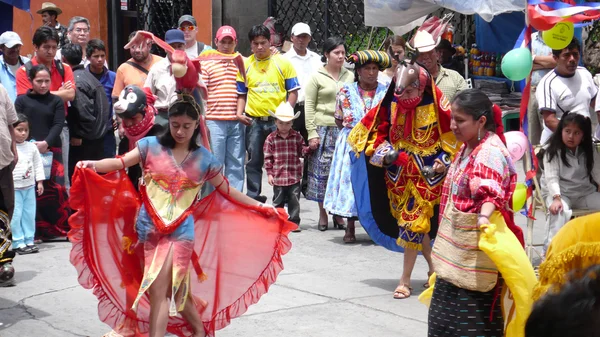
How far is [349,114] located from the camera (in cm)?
886

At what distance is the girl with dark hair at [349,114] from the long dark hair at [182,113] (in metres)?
2.85

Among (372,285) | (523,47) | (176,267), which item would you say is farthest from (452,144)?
(176,267)

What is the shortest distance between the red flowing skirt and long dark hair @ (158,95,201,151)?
1.41ft

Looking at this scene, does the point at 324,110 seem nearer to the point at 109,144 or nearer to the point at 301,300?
the point at 109,144

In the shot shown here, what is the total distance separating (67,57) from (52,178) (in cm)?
141

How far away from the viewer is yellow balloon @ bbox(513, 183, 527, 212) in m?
7.00

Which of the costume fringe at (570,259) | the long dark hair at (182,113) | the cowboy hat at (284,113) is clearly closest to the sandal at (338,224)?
the cowboy hat at (284,113)

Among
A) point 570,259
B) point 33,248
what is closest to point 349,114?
point 33,248

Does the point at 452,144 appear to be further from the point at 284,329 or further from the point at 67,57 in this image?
the point at 67,57

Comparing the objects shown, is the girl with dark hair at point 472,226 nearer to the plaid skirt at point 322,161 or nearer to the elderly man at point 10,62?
the plaid skirt at point 322,161

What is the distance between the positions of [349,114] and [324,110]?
805 millimetres

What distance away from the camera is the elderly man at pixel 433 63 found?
7.27 meters

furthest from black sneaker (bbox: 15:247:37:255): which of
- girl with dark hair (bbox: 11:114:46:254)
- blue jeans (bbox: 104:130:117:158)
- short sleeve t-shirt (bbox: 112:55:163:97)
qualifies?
short sleeve t-shirt (bbox: 112:55:163:97)

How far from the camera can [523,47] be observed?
6.82 meters
